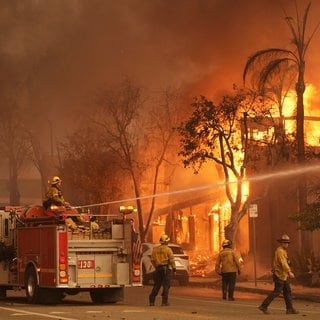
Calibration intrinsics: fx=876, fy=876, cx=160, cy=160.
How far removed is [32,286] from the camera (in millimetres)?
19391

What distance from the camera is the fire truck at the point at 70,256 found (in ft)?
61.3

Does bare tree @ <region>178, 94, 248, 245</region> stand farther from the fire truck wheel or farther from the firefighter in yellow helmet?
the fire truck wheel

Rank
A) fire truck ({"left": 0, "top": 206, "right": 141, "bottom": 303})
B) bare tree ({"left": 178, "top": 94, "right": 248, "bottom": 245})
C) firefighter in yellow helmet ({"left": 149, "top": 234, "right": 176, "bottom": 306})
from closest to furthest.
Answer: fire truck ({"left": 0, "top": 206, "right": 141, "bottom": 303}), firefighter in yellow helmet ({"left": 149, "top": 234, "right": 176, "bottom": 306}), bare tree ({"left": 178, "top": 94, "right": 248, "bottom": 245})

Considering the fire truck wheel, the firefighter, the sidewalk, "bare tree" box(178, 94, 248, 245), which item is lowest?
the sidewalk

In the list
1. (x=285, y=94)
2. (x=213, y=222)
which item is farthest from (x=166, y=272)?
(x=213, y=222)

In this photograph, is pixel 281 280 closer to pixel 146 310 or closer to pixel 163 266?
pixel 146 310

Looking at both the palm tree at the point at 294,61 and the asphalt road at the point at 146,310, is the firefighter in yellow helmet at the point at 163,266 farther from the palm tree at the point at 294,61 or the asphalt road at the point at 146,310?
the palm tree at the point at 294,61

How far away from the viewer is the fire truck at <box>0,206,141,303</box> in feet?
61.3

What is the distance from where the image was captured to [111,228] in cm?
1973

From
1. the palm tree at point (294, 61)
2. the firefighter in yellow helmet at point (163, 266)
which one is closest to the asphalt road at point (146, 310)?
the firefighter in yellow helmet at point (163, 266)

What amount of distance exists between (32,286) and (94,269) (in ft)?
4.85

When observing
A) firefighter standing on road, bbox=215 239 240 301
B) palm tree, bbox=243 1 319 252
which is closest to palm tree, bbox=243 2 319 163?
A: palm tree, bbox=243 1 319 252

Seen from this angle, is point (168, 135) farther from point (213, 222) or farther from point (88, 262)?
point (88, 262)

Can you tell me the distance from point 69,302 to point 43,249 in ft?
7.70
